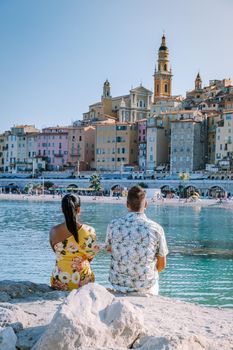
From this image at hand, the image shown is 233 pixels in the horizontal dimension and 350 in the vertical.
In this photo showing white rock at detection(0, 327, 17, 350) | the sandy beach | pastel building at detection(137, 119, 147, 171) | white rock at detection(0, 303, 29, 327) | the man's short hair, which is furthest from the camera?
pastel building at detection(137, 119, 147, 171)

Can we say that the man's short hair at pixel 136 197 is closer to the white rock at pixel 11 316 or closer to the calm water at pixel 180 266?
the white rock at pixel 11 316

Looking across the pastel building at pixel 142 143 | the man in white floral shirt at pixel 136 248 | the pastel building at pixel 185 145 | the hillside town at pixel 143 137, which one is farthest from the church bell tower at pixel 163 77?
the man in white floral shirt at pixel 136 248

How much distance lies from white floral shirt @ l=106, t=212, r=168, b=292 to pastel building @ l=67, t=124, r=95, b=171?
3998 inches

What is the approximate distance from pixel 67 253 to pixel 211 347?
2346 millimetres

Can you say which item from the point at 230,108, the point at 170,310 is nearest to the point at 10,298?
the point at 170,310

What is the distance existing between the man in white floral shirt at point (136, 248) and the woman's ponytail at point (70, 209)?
18.2 inches

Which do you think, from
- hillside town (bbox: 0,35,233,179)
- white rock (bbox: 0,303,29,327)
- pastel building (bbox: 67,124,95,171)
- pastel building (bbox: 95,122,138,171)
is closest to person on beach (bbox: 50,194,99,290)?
white rock (bbox: 0,303,29,327)

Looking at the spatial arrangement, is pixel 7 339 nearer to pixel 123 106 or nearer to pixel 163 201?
pixel 163 201

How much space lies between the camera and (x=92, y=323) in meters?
4.75

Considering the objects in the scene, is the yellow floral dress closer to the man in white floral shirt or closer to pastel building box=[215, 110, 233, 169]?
the man in white floral shirt

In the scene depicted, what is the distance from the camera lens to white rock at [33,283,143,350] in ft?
14.9

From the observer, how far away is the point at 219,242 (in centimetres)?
2644

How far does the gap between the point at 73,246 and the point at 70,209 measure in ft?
1.72

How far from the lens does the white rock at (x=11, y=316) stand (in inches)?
206
